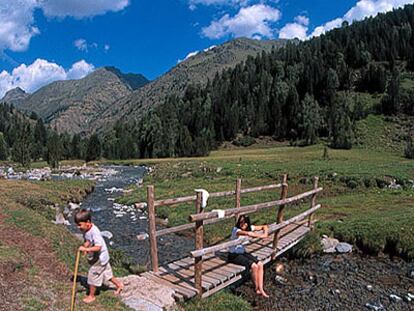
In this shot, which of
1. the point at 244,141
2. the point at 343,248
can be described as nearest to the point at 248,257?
the point at 343,248

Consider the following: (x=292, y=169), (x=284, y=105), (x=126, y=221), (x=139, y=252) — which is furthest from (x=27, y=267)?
(x=284, y=105)

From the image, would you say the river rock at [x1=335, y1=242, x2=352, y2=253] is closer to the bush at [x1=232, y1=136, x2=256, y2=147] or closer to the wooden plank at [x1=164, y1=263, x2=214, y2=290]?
the wooden plank at [x1=164, y1=263, x2=214, y2=290]

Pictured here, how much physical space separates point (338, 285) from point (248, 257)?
3910 millimetres

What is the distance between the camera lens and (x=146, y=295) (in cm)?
988

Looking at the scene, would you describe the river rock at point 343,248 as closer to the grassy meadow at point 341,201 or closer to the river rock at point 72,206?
the grassy meadow at point 341,201

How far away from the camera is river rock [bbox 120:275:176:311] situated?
9280 mm

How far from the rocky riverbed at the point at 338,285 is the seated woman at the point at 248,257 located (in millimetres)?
523

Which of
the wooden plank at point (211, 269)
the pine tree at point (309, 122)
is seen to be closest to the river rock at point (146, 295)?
the wooden plank at point (211, 269)

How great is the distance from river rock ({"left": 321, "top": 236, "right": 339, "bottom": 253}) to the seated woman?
239 inches

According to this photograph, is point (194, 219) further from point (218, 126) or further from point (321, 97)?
point (321, 97)

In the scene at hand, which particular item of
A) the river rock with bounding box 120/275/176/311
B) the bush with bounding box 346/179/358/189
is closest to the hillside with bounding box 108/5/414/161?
the bush with bounding box 346/179/358/189

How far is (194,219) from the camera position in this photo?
1052cm

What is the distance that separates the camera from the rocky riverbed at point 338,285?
12445mm

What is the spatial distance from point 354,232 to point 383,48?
177 meters
